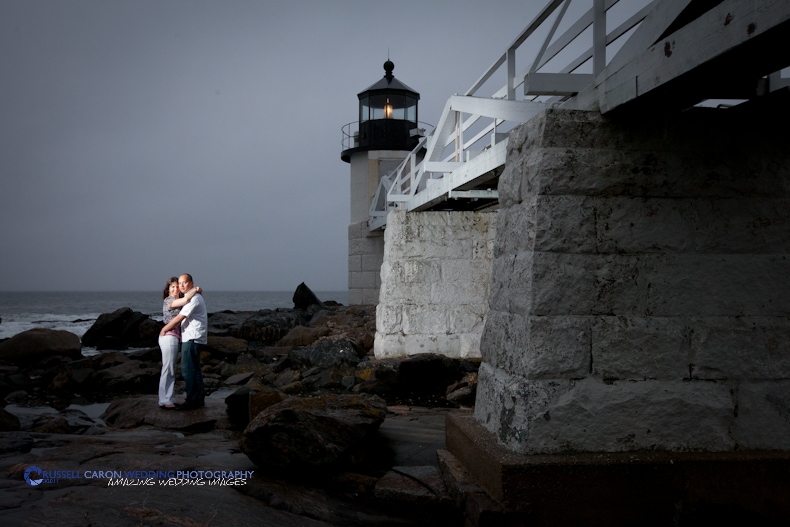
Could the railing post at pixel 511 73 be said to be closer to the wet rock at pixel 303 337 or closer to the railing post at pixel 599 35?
the railing post at pixel 599 35

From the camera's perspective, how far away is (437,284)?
10922 millimetres

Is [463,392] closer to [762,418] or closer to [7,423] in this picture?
[762,418]

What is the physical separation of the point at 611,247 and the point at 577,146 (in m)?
0.60

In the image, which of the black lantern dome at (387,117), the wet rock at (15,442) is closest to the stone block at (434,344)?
the wet rock at (15,442)

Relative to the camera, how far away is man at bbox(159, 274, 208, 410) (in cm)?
726

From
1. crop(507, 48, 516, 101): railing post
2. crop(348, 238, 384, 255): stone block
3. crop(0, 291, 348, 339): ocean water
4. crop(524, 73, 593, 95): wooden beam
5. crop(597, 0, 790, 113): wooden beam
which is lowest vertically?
crop(0, 291, 348, 339): ocean water

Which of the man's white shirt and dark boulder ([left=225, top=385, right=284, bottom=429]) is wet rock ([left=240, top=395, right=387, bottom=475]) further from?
the man's white shirt

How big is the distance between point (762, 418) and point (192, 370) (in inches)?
230

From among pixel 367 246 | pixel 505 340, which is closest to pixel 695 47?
pixel 505 340

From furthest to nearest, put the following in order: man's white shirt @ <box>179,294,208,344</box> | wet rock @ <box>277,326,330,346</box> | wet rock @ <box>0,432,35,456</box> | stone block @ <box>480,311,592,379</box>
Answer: wet rock @ <box>277,326,330,346</box> < man's white shirt @ <box>179,294,208,344</box> < wet rock @ <box>0,432,35,456</box> < stone block @ <box>480,311,592,379</box>

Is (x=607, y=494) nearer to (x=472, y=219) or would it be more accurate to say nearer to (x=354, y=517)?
(x=354, y=517)

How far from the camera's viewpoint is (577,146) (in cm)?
362

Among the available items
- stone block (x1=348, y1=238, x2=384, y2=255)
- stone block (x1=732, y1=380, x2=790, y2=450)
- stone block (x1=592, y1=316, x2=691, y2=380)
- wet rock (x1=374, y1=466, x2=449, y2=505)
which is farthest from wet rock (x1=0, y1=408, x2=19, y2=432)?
stone block (x1=348, y1=238, x2=384, y2=255)

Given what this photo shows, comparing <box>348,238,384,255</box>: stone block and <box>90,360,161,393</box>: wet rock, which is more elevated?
<box>348,238,384,255</box>: stone block
